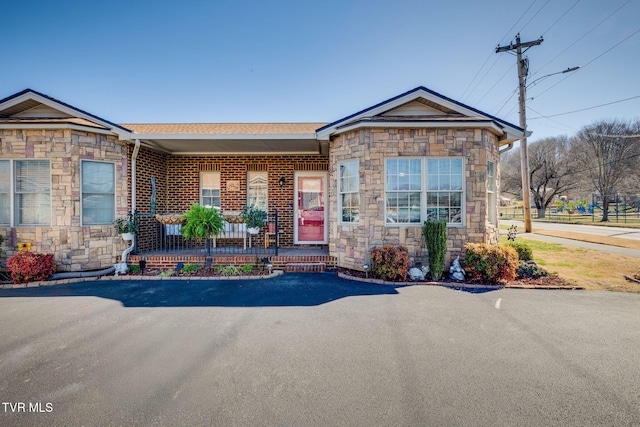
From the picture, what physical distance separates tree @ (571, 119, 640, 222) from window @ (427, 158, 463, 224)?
98.3ft

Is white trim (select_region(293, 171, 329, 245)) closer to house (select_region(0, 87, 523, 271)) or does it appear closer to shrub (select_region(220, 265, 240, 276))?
house (select_region(0, 87, 523, 271))

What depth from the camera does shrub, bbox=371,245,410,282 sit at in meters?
6.16

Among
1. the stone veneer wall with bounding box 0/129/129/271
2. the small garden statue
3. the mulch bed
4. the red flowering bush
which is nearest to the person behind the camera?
the mulch bed

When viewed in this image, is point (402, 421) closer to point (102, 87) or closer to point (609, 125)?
point (102, 87)

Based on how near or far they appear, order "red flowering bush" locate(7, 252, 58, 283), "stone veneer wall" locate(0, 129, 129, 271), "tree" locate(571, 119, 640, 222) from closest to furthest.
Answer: "red flowering bush" locate(7, 252, 58, 283), "stone veneer wall" locate(0, 129, 129, 271), "tree" locate(571, 119, 640, 222)

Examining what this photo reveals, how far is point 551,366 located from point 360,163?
16.5ft

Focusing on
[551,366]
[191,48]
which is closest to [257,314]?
[551,366]

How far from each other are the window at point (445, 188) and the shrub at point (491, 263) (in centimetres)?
89

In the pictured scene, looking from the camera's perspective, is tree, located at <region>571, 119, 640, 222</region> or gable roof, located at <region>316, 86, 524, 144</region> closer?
gable roof, located at <region>316, 86, 524, 144</region>

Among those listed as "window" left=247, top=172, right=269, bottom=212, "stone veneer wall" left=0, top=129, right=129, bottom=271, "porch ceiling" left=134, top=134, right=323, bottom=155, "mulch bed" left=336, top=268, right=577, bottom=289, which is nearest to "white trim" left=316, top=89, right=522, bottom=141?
"porch ceiling" left=134, top=134, right=323, bottom=155

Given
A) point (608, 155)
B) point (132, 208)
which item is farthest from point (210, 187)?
point (608, 155)

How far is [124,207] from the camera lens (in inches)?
289

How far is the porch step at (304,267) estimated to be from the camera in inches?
281

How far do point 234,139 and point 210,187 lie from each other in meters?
2.65
